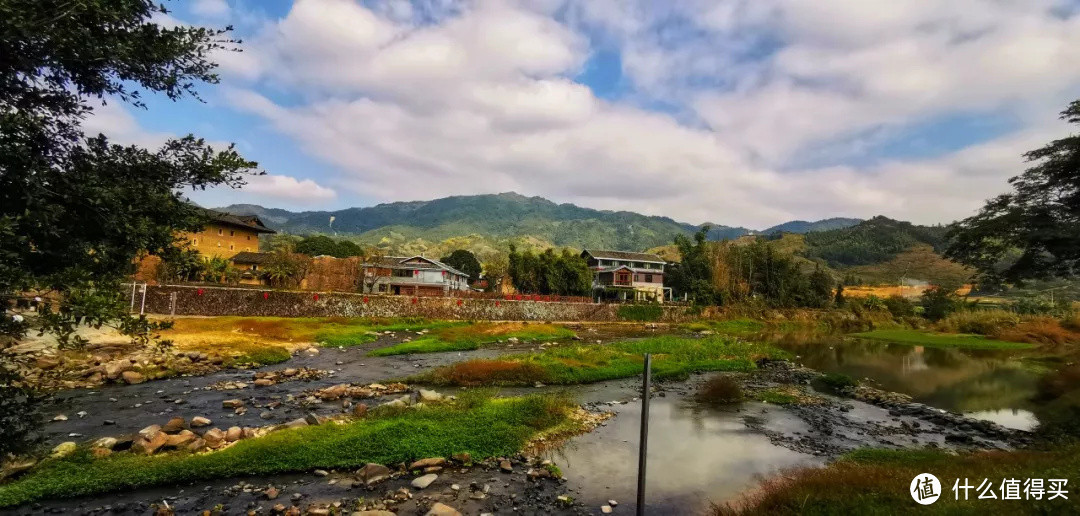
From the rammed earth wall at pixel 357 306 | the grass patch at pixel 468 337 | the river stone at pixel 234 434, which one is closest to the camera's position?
the river stone at pixel 234 434

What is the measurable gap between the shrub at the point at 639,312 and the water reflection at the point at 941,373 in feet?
87.7

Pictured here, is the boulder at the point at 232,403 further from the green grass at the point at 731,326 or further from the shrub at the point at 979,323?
the shrub at the point at 979,323

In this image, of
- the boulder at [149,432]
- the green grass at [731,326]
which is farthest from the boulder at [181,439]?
the green grass at [731,326]

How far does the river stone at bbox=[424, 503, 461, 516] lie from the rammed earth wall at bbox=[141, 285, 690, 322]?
4978 centimetres

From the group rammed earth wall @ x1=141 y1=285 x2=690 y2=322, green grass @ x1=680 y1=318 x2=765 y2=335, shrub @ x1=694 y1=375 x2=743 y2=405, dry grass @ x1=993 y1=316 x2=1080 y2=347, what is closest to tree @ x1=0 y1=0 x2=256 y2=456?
shrub @ x1=694 y1=375 x2=743 y2=405

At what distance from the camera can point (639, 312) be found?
78.8m

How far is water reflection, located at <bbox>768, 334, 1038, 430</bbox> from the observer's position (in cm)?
2542

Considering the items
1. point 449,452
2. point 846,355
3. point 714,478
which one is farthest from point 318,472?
point 846,355

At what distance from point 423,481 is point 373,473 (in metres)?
1.53

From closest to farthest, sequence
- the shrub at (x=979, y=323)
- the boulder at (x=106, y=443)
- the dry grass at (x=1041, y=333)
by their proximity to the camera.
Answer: the boulder at (x=106, y=443) → the dry grass at (x=1041, y=333) → the shrub at (x=979, y=323)

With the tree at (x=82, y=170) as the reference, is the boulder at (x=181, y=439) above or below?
below

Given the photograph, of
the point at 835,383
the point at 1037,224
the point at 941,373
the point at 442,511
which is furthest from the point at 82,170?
the point at 941,373

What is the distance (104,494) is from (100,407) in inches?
390

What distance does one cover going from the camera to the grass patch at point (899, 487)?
8.65m
